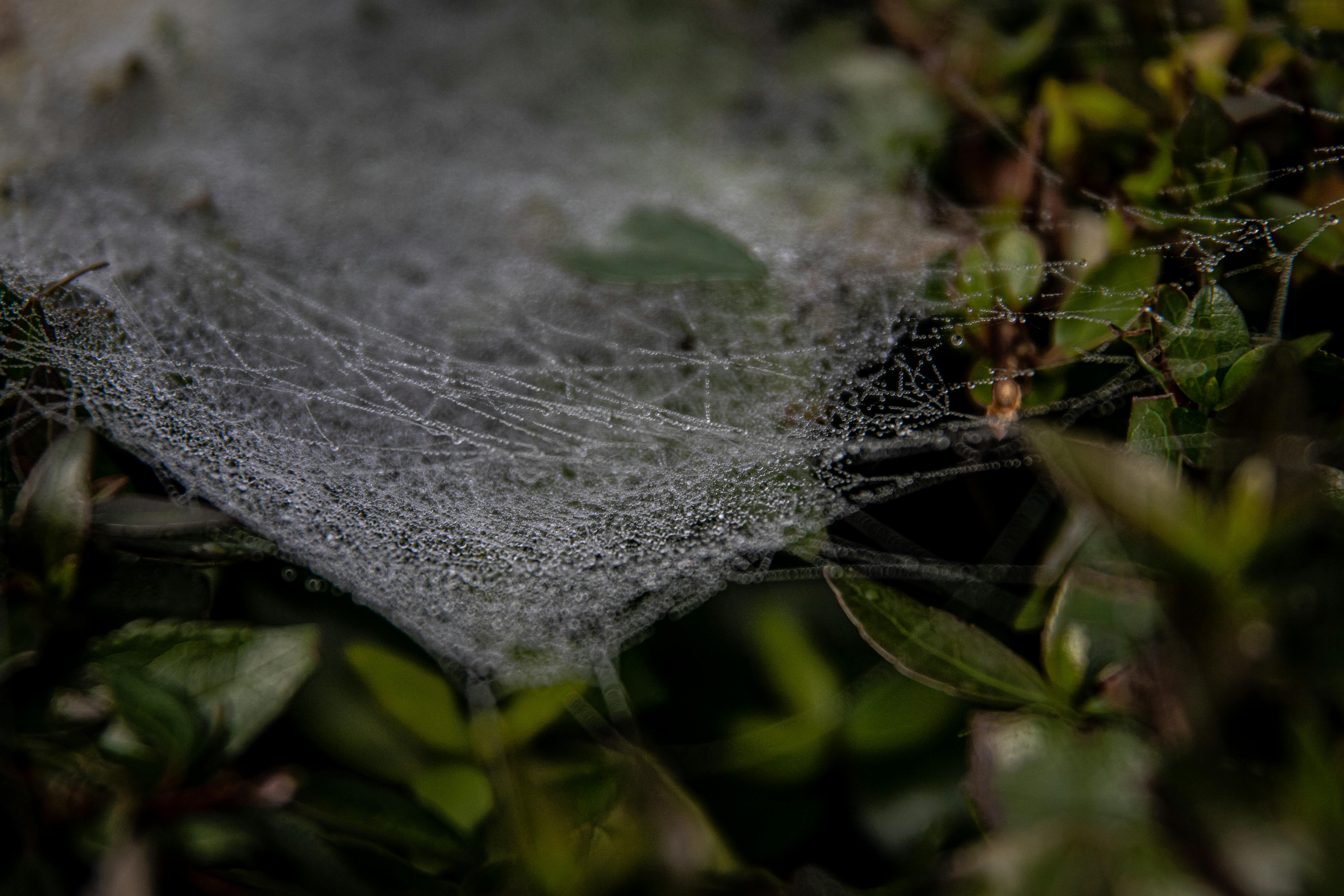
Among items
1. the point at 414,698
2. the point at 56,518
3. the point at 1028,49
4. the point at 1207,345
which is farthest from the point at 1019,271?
the point at 56,518

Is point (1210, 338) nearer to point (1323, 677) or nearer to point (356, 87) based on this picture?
point (1323, 677)

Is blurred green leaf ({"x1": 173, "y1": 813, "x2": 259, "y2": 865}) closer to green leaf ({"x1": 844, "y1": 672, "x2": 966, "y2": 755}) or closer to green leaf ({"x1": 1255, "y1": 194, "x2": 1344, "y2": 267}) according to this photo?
green leaf ({"x1": 844, "y1": 672, "x2": 966, "y2": 755})

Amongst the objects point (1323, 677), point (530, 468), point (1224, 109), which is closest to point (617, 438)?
point (530, 468)

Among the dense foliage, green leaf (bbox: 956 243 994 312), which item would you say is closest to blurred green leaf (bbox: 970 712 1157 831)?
the dense foliage

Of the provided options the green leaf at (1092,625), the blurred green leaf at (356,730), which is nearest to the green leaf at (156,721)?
the blurred green leaf at (356,730)

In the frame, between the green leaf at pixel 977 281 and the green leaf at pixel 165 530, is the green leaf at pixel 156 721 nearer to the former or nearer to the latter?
the green leaf at pixel 165 530

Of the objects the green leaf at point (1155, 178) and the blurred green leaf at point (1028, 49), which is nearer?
the green leaf at point (1155, 178)

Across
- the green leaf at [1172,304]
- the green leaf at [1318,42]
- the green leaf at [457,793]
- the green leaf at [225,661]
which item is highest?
the green leaf at [1318,42]
